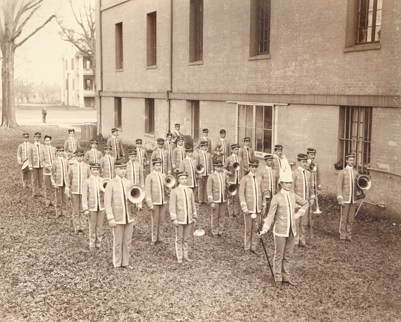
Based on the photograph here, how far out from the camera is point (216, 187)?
404 inches

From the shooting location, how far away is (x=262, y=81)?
51.4 feet

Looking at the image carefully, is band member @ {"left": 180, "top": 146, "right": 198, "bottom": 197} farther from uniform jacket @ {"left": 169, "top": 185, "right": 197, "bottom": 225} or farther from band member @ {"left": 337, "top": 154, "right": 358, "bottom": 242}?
band member @ {"left": 337, "top": 154, "right": 358, "bottom": 242}

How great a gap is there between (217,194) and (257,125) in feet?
20.7

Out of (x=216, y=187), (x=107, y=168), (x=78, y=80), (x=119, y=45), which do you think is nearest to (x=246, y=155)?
(x=216, y=187)

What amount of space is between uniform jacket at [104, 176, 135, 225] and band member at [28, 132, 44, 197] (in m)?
6.40

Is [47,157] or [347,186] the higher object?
[47,157]

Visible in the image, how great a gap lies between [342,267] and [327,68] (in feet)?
22.1

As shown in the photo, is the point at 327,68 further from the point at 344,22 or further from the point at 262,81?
the point at 262,81

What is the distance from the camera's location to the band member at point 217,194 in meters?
10.2

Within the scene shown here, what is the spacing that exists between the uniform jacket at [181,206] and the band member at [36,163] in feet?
22.6

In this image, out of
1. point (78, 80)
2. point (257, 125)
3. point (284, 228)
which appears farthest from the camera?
point (78, 80)

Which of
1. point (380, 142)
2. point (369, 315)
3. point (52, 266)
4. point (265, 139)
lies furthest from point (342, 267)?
point (265, 139)

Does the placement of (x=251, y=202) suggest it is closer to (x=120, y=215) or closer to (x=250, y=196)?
(x=250, y=196)

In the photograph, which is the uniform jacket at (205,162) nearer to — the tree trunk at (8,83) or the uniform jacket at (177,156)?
the uniform jacket at (177,156)
